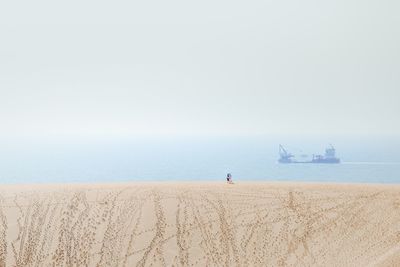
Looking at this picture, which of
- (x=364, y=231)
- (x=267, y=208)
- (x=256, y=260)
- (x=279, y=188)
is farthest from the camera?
(x=279, y=188)

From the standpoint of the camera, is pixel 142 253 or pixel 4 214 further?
pixel 4 214

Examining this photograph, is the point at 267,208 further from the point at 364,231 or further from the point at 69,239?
the point at 69,239

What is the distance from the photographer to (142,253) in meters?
44.8

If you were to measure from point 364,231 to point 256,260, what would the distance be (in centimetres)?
1085

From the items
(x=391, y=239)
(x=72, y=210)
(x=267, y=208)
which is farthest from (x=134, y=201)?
(x=391, y=239)

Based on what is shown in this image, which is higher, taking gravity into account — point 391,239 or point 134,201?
point 134,201

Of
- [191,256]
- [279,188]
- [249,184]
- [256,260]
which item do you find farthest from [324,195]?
[191,256]

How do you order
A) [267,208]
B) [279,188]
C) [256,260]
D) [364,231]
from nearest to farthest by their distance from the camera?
[256,260], [364,231], [267,208], [279,188]

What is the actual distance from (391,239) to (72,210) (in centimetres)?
2985

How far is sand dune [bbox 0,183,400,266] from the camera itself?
145 ft

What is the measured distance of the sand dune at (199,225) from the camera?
44.3 metres

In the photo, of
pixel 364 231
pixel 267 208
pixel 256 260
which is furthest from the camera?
pixel 267 208

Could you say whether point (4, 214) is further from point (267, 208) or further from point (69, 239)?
point (267, 208)

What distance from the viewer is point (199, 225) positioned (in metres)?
48.1
